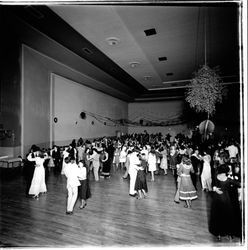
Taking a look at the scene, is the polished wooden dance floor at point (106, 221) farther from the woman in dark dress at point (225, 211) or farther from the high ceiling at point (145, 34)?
the high ceiling at point (145, 34)

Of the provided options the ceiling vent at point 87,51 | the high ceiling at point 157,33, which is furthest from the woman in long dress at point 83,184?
the ceiling vent at point 87,51

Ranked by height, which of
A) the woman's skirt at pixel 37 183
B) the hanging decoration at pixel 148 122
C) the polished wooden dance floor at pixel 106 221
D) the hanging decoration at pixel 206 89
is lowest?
the polished wooden dance floor at pixel 106 221

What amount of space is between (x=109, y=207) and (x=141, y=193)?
Result: 5.05 ft

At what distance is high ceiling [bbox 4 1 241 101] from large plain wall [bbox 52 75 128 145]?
9.78ft

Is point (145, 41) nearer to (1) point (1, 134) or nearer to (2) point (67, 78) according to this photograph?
(2) point (67, 78)

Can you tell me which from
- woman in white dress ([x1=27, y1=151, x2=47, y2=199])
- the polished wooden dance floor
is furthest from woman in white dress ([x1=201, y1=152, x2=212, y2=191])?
woman in white dress ([x1=27, y1=151, x2=47, y2=199])

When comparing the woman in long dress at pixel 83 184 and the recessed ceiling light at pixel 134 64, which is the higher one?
the recessed ceiling light at pixel 134 64

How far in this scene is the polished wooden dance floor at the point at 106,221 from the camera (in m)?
3.77

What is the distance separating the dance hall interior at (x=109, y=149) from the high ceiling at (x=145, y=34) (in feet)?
0.16

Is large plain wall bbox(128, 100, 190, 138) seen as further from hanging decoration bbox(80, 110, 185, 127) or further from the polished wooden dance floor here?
the polished wooden dance floor

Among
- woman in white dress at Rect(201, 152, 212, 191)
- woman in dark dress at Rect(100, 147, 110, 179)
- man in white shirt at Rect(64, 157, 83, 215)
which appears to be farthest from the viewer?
woman in dark dress at Rect(100, 147, 110, 179)

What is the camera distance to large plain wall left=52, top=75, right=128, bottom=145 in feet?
39.0

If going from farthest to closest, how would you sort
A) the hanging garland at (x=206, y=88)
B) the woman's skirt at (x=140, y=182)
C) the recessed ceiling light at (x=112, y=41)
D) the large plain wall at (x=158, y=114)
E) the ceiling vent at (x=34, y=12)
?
the large plain wall at (x=158, y=114) → the recessed ceiling light at (x=112, y=41) → the hanging garland at (x=206, y=88) → the woman's skirt at (x=140, y=182) → the ceiling vent at (x=34, y=12)

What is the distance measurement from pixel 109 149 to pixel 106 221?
6247mm
